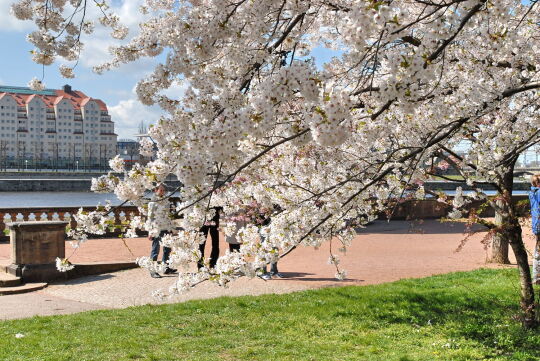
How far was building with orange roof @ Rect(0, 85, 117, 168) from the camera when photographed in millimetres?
142000

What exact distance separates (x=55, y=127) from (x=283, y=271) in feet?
476

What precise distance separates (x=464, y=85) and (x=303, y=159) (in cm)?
262

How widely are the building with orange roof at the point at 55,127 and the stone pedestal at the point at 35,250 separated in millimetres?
128714

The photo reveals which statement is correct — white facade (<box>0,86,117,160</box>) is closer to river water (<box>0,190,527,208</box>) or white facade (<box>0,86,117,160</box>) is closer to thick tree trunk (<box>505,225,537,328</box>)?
river water (<box>0,190,527,208</box>)

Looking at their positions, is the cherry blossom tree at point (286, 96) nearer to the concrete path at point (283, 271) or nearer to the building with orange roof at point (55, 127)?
the concrete path at point (283, 271)

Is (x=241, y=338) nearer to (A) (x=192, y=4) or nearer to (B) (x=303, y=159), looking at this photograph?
(B) (x=303, y=159)

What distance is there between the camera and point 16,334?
23.4ft

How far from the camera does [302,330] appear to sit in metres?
7.50

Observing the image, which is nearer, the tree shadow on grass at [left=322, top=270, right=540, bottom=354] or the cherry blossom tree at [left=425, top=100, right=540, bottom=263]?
the tree shadow on grass at [left=322, top=270, right=540, bottom=354]

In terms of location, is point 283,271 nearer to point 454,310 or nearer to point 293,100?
point 454,310

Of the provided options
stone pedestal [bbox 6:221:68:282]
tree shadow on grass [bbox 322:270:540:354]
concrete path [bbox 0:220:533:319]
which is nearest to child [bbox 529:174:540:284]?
tree shadow on grass [bbox 322:270:540:354]

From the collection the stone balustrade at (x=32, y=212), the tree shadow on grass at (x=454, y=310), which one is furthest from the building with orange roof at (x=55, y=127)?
the tree shadow on grass at (x=454, y=310)

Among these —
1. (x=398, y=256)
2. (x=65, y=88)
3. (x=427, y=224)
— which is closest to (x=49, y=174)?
(x=65, y=88)

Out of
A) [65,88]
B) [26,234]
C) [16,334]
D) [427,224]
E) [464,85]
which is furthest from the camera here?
[65,88]
